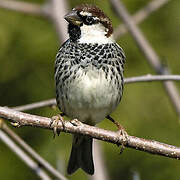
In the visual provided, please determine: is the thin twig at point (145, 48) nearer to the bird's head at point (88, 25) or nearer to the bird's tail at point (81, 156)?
the bird's head at point (88, 25)

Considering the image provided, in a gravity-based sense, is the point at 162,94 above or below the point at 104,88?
below

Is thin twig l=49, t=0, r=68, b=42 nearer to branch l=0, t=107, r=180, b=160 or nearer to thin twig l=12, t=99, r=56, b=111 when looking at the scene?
thin twig l=12, t=99, r=56, b=111

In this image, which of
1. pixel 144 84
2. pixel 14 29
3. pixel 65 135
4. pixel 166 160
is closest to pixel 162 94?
pixel 144 84

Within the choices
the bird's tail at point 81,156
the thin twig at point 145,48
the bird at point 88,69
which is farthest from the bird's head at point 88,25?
the bird's tail at point 81,156

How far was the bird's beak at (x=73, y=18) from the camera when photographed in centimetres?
337

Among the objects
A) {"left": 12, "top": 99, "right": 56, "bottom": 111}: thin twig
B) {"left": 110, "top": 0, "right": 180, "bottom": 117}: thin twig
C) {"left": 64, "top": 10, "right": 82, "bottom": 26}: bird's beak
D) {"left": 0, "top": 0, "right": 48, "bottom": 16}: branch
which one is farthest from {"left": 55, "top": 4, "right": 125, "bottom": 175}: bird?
{"left": 0, "top": 0, "right": 48, "bottom": 16}: branch

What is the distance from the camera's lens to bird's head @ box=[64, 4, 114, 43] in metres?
3.41

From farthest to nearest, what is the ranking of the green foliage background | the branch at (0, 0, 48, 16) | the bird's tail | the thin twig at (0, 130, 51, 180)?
the green foliage background, the branch at (0, 0, 48, 16), the bird's tail, the thin twig at (0, 130, 51, 180)

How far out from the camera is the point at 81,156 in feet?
12.2

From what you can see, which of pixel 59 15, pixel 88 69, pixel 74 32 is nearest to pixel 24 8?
pixel 59 15

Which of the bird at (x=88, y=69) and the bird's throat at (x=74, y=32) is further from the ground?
the bird's throat at (x=74, y=32)

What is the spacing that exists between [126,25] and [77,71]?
63 cm

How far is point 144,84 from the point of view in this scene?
184 inches

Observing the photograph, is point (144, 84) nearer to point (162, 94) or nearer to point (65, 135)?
point (162, 94)
